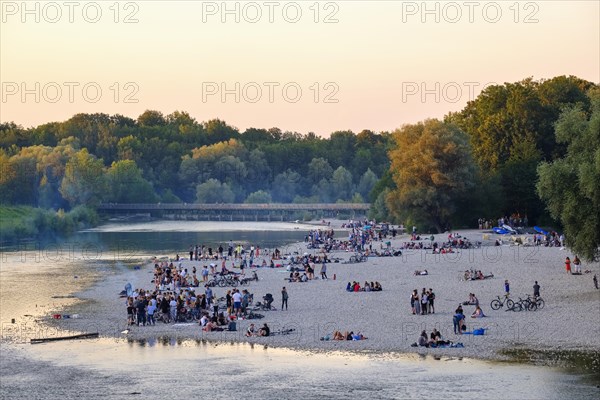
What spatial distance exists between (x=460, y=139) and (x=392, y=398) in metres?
55.2

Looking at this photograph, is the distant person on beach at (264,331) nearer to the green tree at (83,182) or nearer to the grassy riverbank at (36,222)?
the grassy riverbank at (36,222)

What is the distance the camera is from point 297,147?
611 feet

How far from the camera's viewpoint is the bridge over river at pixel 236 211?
458 feet

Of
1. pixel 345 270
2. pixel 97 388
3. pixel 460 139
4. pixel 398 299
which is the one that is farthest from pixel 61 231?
pixel 97 388

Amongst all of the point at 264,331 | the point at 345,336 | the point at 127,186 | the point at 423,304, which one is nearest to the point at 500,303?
the point at 423,304

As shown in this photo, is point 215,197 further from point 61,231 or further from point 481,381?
point 481,381

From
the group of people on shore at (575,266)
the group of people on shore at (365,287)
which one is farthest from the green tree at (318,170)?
the group of people on shore at (365,287)

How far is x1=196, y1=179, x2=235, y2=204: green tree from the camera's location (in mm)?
158625

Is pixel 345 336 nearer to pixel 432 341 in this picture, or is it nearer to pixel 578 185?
pixel 432 341

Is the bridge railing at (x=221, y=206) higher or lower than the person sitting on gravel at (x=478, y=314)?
higher

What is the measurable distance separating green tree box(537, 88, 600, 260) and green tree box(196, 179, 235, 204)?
120m

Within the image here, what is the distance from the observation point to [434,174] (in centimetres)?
7794

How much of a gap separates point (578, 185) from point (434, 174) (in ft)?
130

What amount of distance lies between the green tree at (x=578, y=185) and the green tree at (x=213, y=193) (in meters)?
120
